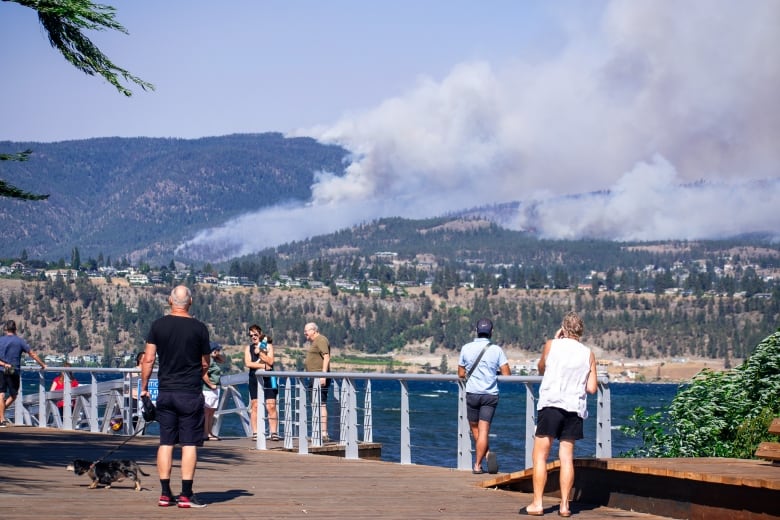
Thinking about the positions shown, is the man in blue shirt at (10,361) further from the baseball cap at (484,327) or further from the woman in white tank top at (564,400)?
the woman in white tank top at (564,400)

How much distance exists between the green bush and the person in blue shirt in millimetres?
9461

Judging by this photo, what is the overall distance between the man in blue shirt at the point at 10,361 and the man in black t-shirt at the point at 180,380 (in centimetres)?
1273

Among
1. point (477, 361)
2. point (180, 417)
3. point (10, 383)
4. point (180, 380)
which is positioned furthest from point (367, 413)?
point (180, 380)

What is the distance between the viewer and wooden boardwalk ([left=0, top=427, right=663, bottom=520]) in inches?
469

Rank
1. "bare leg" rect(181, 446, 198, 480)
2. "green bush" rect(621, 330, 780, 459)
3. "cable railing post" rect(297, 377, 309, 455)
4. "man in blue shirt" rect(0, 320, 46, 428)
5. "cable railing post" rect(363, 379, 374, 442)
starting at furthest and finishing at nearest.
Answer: "green bush" rect(621, 330, 780, 459) < "man in blue shirt" rect(0, 320, 46, 428) < "cable railing post" rect(363, 379, 374, 442) < "cable railing post" rect(297, 377, 309, 455) < "bare leg" rect(181, 446, 198, 480)

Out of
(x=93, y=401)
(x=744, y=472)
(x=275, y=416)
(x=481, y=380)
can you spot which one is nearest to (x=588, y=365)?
(x=744, y=472)

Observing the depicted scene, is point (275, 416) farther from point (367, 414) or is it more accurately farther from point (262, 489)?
point (262, 489)

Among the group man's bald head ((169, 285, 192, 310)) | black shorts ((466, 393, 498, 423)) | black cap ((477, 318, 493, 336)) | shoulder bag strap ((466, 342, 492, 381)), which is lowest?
black shorts ((466, 393, 498, 423))

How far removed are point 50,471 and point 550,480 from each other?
251 inches

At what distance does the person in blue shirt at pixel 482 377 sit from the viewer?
1592cm

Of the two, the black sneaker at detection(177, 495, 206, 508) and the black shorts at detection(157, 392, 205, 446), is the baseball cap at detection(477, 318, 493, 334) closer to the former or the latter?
the black shorts at detection(157, 392, 205, 446)

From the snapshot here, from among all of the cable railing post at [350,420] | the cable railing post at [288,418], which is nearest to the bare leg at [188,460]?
the cable railing post at [350,420]

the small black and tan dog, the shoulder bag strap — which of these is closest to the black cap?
the shoulder bag strap

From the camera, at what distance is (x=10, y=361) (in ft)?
79.4
